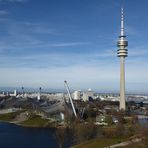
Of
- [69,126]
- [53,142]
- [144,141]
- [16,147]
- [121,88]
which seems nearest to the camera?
[144,141]

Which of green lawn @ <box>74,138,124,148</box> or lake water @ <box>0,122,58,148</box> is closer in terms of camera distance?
green lawn @ <box>74,138,124,148</box>

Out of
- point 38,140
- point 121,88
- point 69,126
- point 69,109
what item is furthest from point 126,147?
point 121,88

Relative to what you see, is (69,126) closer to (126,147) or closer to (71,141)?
(71,141)

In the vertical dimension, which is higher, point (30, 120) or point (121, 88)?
point (121, 88)

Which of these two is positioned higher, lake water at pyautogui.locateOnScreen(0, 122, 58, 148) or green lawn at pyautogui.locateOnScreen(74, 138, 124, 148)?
green lawn at pyautogui.locateOnScreen(74, 138, 124, 148)

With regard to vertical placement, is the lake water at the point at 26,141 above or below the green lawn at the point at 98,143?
below

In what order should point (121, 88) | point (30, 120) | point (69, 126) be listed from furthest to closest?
point (121, 88), point (30, 120), point (69, 126)

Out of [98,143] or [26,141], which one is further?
[26,141]

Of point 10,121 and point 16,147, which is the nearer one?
point 16,147

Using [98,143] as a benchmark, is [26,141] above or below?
below

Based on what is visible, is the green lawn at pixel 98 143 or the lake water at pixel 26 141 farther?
the lake water at pixel 26 141

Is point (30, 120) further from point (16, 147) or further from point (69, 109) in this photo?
point (16, 147)
